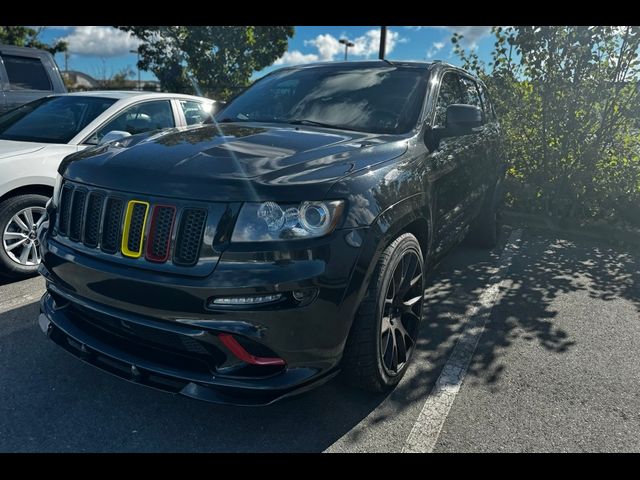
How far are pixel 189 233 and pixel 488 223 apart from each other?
414cm

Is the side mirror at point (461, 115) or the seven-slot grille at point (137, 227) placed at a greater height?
the side mirror at point (461, 115)

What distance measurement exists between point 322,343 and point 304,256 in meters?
0.41

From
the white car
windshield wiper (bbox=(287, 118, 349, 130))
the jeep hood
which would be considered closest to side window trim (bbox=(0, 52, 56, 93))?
the white car

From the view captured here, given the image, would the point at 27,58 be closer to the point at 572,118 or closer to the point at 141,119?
the point at 141,119

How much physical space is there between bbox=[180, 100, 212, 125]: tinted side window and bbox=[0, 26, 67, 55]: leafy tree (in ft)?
55.6

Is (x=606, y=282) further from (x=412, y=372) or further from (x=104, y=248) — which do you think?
(x=104, y=248)

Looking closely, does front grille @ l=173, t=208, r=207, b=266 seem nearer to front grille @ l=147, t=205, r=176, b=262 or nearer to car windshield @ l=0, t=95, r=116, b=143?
front grille @ l=147, t=205, r=176, b=262

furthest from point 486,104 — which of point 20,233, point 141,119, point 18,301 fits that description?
point 18,301

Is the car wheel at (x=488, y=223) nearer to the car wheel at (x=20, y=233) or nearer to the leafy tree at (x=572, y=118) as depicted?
the leafy tree at (x=572, y=118)

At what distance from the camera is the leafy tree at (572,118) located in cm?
620

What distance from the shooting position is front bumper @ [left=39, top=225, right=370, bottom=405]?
6.42 ft

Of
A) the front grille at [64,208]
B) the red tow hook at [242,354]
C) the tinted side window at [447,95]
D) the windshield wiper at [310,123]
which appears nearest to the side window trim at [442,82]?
the tinted side window at [447,95]
